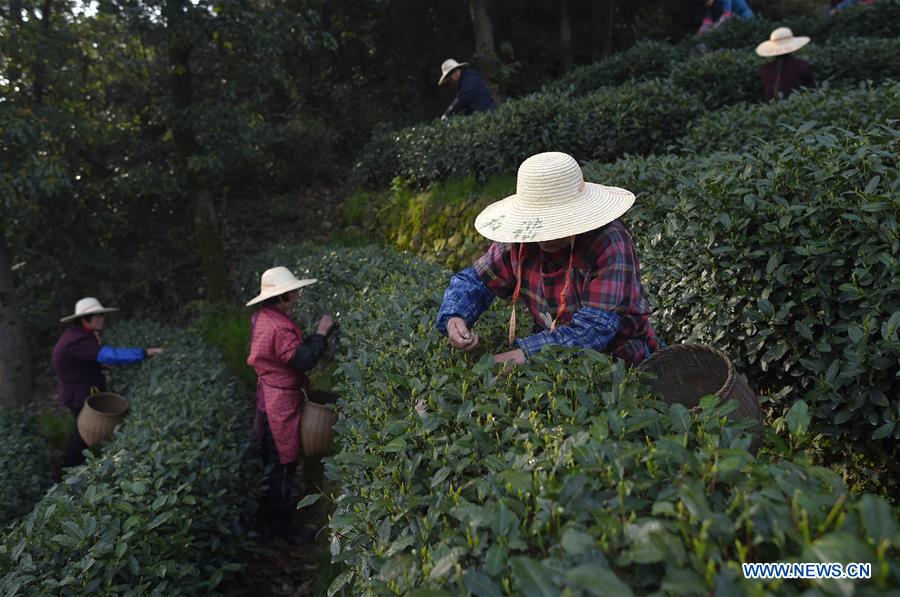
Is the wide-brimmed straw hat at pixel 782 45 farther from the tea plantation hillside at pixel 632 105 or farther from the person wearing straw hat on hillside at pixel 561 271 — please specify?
the person wearing straw hat on hillside at pixel 561 271

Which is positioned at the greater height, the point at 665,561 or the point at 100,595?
the point at 665,561

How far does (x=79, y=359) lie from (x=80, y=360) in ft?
0.09

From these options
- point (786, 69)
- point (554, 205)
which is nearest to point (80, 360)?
point (554, 205)

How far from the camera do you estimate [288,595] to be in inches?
179

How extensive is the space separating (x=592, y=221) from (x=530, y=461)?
4.05ft

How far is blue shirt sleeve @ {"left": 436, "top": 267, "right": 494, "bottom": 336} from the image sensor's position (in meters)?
3.25

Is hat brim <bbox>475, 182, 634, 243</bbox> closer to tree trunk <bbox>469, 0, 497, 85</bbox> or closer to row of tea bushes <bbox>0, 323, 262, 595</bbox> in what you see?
row of tea bushes <bbox>0, 323, 262, 595</bbox>

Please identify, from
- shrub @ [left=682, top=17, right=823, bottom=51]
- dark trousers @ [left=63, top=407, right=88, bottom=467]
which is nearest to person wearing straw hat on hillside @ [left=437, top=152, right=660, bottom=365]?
dark trousers @ [left=63, top=407, right=88, bottom=467]

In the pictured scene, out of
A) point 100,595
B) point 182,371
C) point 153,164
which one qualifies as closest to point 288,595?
point 100,595

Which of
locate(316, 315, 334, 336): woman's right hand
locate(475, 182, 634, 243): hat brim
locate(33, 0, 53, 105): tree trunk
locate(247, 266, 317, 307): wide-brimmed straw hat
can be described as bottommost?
locate(316, 315, 334, 336): woman's right hand

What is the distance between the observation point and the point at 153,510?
3.74 meters

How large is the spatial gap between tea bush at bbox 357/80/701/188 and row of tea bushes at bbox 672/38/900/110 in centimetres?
168

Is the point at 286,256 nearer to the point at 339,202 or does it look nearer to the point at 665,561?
the point at 339,202

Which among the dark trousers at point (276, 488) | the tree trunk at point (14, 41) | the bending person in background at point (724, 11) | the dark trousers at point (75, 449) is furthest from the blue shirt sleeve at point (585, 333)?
the bending person in background at point (724, 11)
